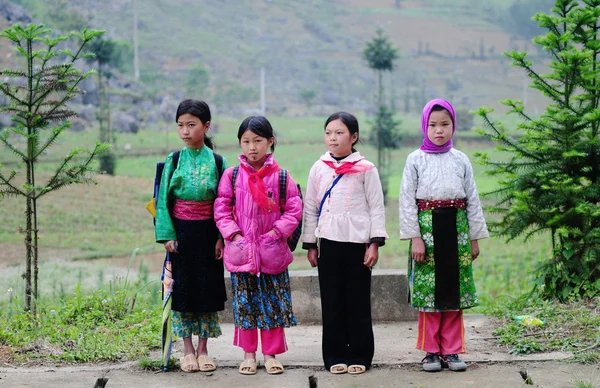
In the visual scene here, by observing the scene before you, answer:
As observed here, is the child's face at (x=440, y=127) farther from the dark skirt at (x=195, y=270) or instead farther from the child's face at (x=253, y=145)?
the dark skirt at (x=195, y=270)

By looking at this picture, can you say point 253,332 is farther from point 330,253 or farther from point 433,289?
point 433,289

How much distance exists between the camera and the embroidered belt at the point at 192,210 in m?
4.36

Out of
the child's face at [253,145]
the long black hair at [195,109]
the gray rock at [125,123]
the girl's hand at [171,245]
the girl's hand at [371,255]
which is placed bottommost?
the girl's hand at [371,255]

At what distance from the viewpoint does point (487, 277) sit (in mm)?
12211

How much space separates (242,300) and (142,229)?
14.7 meters

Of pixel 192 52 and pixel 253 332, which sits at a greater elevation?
pixel 192 52

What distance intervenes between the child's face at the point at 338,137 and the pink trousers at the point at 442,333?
42.9 inches

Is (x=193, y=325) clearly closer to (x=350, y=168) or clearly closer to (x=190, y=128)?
(x=190, y=128)

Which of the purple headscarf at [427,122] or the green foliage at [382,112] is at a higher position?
the green foliage at [382,112]

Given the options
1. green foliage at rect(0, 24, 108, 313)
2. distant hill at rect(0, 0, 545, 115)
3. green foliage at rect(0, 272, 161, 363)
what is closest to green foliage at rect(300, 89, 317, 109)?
distant hill at rect(0, 0, 545, 115)

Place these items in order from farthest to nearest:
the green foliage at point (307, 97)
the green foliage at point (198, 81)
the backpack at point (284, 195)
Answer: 1. the green foliage at point (307, 97)
2. the green foliage at point (198, 81)
3. the backpack at point (284, 195)

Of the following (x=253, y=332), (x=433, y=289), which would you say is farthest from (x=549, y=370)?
(x=253, y=332)

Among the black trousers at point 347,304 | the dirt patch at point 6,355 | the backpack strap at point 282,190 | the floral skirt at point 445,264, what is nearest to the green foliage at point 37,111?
the dirt patch at point 6,355

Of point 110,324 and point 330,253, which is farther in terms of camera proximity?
point 110,324
